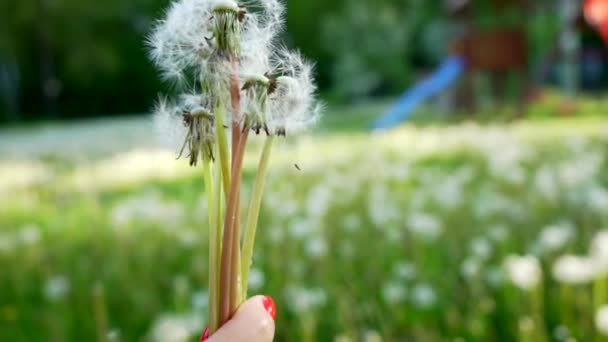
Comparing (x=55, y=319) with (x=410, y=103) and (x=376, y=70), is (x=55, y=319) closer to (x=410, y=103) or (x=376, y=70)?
(x=410, y=103)

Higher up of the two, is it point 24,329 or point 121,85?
point 24,329

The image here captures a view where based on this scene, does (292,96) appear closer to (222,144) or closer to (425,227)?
(222,144)

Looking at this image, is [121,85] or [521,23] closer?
[521,23]

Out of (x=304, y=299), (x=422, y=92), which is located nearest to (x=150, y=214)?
(x=304, y=299)

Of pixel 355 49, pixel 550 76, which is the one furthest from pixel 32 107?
pixel 550 76

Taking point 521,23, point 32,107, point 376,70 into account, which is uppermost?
point 521,23

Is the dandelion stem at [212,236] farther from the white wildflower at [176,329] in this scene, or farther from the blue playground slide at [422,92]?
the blue playground slide at [422,92]

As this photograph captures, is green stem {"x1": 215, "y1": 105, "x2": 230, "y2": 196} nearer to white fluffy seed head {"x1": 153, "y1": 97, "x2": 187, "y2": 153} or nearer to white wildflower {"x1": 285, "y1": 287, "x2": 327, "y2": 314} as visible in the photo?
white fluffy seed head {"x1": 153, "y1": 97, "x2": 187, "y2": 153}
